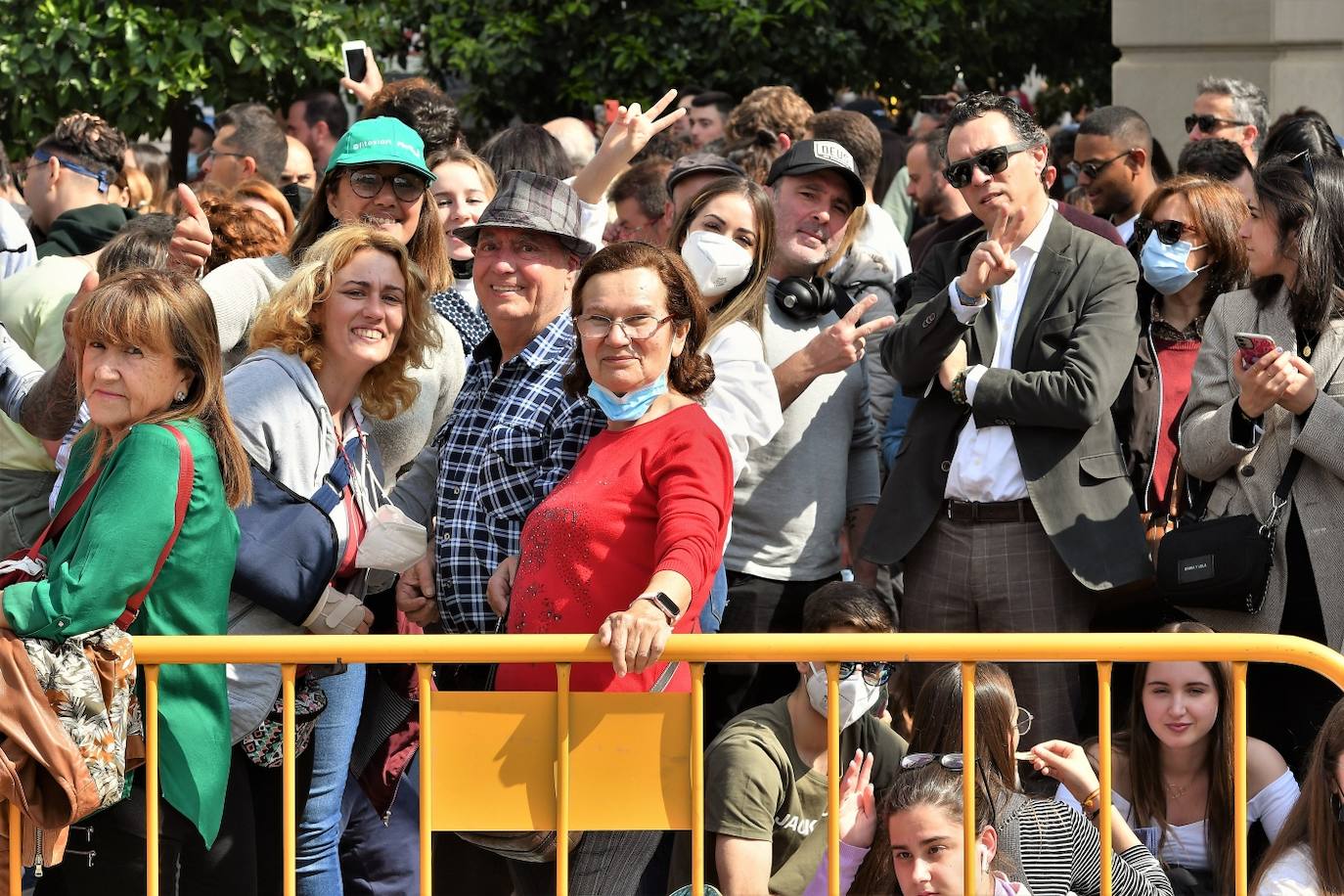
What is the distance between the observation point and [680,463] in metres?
3.78

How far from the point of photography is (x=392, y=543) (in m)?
4.06

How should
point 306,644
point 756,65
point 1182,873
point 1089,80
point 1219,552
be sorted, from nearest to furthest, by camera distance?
1. point 306,644
2. point 1182,873
3. point 1219,552
4. point 756,65
5. point 1089,80

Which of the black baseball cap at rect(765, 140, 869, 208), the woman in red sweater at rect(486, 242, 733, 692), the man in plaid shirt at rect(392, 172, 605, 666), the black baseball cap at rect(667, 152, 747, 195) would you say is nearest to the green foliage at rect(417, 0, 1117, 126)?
the black baseball cap at rect(667, 152, 747, 195)

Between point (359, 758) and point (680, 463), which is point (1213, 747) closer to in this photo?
point (680, 463)

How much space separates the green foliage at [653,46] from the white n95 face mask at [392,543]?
7.44 m

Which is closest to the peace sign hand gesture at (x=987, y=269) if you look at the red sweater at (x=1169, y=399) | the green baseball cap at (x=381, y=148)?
the red sweater at (x=1169, y=399)

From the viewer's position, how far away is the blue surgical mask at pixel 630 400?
395 centimetres

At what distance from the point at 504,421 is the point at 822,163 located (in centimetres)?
158

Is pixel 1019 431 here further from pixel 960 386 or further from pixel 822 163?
pixel 822 163

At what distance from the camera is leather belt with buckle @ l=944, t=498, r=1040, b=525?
4957 millimetres

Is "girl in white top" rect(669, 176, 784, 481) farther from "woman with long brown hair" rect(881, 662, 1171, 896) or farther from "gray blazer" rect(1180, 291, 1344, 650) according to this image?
"gray blazer" rect(1180, 291, 1344, 650)

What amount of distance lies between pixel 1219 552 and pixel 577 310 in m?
1.85

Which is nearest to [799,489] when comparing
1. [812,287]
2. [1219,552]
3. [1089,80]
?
[812,287]

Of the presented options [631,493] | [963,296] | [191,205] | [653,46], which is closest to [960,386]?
[963,296]
